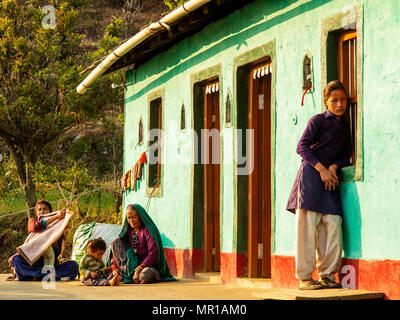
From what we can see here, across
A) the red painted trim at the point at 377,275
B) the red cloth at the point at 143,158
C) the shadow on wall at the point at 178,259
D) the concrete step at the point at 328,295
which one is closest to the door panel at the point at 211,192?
the shadow on wall at the point at 178,259

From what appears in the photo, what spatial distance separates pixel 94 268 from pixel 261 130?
282cm

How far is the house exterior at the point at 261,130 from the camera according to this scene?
754 centimetres

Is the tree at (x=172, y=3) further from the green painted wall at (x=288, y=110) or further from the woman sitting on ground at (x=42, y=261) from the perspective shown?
the woman sitting on ground at (x=42, y=261)

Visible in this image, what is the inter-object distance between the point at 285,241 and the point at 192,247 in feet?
10.4

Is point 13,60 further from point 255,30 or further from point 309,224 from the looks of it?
point 309,224

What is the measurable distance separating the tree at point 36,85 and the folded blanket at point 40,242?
25.4 ft

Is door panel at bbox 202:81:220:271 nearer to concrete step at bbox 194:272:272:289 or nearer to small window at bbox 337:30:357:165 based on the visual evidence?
concrete step at bbox 194:272:272:289

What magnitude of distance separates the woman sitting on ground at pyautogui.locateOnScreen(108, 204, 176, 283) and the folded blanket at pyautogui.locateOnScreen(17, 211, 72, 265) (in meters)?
0.88

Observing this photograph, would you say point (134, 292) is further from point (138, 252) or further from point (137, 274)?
point (138, 252)

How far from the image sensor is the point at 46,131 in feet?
65.3

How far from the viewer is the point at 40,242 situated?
12.0 meters

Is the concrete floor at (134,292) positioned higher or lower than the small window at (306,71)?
lower

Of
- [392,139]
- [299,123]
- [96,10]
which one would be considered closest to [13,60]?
[299,123]

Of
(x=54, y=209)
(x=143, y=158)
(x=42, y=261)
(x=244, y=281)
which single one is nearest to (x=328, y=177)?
(x=244, y=281)
